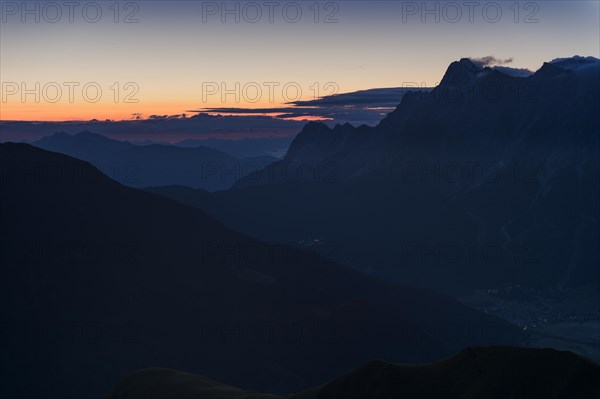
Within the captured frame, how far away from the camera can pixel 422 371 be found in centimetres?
10769

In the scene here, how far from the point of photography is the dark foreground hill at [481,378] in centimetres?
9162

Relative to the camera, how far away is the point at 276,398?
124m

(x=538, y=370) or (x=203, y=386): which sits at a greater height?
(x=538, y=370)

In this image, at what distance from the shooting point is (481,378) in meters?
100

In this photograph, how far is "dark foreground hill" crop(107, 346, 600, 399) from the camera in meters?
91.6

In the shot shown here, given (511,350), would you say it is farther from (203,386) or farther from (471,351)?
(203,386)

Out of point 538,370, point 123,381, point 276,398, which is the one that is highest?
point 538,370

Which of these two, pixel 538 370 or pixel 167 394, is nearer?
pixel 538 370

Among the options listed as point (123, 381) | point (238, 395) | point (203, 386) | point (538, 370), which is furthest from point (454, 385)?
point (123, 381)

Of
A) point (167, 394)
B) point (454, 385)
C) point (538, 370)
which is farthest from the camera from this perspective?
point (167, 394)

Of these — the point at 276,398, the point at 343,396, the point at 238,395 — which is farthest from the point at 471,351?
the point at 238,395

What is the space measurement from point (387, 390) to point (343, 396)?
9.38 metres

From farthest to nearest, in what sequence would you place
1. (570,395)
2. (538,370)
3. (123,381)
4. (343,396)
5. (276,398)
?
1. (123,381)
2. (276,398)
3. (343,396)
4. (538,370)
5. (570,395)

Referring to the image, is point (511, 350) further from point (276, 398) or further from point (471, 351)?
point (276, 398)
